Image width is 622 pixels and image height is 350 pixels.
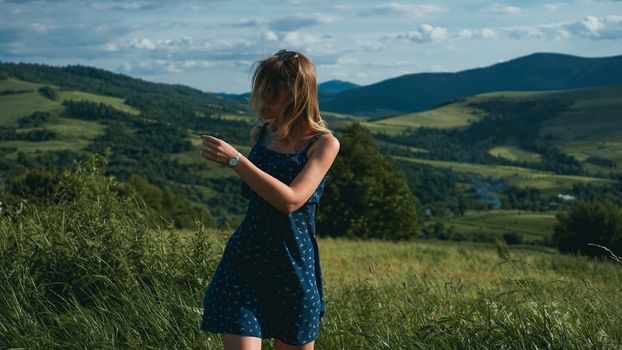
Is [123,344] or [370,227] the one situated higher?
[123,344]

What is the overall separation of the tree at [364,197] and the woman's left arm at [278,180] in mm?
38304

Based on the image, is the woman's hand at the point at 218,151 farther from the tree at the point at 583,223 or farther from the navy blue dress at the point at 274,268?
the tree at the point at 583,223

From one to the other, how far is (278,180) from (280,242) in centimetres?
36

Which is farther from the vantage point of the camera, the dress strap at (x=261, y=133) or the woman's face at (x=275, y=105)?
the dress strap at (x=261, y=133)

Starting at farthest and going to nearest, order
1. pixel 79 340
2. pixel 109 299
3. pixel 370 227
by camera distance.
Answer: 1. pixel 370 227
2. pixel 109 299
3. pixel 79 340

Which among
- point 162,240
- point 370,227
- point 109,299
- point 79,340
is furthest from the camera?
point 370,227

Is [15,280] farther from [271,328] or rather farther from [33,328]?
[271,328]

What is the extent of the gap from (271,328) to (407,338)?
3.26ft

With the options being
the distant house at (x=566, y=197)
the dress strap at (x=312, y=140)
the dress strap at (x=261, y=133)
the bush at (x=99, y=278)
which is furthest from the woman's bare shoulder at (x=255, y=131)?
the distant house at (x=566, y=197)

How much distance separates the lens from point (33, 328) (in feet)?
15.5

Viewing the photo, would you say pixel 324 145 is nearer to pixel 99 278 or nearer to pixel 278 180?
pixel 278 180

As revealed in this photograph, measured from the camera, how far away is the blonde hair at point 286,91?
3387 mm

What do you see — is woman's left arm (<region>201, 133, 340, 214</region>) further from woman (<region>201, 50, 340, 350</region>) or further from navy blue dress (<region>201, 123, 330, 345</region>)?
navy blue dress (<region>201, 123, 330, 345</region>)

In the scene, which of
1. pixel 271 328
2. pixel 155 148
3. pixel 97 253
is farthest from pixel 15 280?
pixel 155 148
